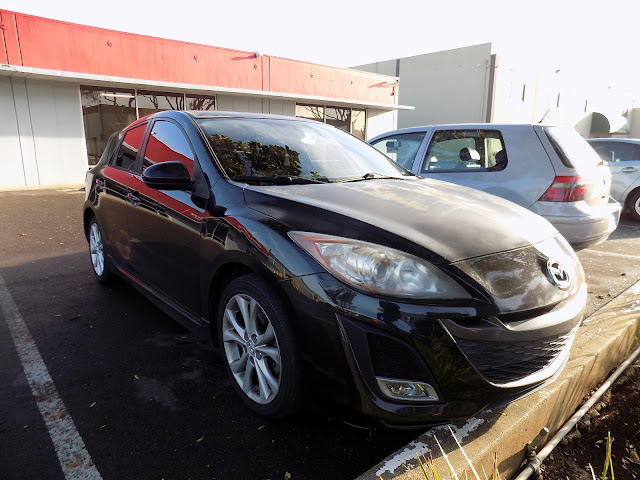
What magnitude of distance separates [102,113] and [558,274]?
1414 cm

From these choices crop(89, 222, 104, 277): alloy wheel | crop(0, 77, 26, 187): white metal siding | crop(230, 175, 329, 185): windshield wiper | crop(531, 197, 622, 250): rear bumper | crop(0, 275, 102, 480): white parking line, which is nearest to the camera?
crop(0, 275, 102, 480): white parking line

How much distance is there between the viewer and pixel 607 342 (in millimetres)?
2643

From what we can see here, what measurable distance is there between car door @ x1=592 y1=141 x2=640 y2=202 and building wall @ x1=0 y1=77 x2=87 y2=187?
44.6ft

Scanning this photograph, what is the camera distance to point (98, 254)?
4270mm

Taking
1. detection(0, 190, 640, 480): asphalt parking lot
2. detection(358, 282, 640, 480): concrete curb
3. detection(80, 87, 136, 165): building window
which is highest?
A: detection(80, 87, 136, 165): building window

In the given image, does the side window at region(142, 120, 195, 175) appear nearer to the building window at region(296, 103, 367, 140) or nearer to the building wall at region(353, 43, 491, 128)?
the building window at region(296, 103, 367, 140)

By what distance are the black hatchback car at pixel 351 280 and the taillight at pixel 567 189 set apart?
1.86 meters

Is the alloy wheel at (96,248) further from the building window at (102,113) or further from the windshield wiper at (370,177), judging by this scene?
the building window at (102,113)

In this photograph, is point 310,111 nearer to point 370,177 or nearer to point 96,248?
point 96,248

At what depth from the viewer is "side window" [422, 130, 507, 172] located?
4.70 metres

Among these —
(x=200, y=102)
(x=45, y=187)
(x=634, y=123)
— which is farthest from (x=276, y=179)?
(x=634, y=123)

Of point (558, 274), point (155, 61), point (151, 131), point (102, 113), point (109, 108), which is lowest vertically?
point (558, 274)

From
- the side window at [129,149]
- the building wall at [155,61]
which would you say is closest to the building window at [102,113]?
the building wall at [155,61]

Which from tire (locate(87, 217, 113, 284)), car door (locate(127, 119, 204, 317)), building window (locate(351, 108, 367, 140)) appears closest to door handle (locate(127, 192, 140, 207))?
car door (locate(127, 119, 204, 317))
